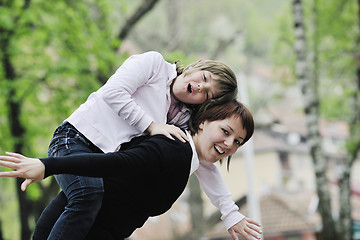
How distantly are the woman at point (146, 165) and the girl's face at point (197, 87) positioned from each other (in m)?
0.08

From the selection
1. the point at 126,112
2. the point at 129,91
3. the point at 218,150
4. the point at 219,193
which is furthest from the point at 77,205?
the point at 219,193

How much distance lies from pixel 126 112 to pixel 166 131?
0.72 feet

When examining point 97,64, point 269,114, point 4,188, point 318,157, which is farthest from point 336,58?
point 269,114

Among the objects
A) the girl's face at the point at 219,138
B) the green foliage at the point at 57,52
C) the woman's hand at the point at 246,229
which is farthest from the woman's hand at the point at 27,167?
the green foliage at the point at 57,52

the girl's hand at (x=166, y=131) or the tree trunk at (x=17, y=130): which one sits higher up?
the girl's hand at (x=166, y=131)

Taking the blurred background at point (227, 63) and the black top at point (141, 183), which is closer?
the black top at point (141, 183)

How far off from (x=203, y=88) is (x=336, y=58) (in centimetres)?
1493

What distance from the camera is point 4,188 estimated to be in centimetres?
1898

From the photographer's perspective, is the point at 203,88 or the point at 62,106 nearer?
the point at 203,88

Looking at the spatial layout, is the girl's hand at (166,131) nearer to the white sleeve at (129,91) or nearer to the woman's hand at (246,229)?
the white sleeve at (129,91)

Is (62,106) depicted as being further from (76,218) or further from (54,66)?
(76,218)

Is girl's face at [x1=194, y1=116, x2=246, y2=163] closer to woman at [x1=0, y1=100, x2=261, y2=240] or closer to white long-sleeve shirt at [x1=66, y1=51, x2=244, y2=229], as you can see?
woman at [x1=0, y1=100, x2=261, y2=240]

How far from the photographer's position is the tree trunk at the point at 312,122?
35.1 ft

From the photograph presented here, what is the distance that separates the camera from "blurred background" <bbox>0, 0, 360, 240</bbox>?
9.28 m
